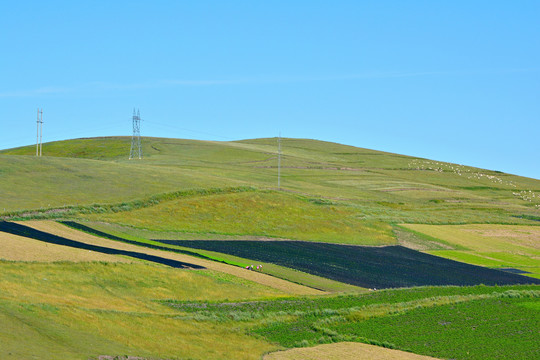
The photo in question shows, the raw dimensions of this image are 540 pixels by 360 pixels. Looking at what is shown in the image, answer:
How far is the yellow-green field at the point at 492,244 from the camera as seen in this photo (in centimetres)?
6700

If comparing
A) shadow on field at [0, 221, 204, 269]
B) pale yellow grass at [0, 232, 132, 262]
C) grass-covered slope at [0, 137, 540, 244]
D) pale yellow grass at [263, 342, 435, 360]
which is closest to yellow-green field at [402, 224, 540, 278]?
grass-covered slope at [0, 137, 540, 244]

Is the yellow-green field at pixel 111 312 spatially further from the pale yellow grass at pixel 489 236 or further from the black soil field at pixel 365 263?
the pale yellow grass at pixel 489 236

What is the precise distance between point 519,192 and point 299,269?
104717 millimetres

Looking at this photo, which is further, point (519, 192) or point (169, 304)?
point (519, 192)

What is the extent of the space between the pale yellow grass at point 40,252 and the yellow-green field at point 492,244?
37.9 meters

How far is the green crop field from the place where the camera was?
30969 mm

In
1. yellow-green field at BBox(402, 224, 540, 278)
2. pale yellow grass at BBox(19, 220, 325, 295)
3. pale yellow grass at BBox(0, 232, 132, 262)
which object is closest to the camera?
pale yellow grass at BBox(0, 232, 132, 262)

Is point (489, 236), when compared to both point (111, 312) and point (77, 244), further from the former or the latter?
point (111, 312)

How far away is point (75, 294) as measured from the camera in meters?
36.8

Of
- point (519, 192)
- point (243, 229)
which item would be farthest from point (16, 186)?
point (519, 192)

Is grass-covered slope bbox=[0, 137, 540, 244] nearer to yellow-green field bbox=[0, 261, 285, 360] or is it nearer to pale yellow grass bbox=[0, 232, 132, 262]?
pale yellow grass bbox=[0, 232, 132, 262]

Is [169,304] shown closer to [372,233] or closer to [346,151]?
[372,233]

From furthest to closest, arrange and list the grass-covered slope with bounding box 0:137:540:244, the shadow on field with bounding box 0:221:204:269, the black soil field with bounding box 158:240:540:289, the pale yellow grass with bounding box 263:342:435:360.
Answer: the grass-covered slope with bounding box 0:137:540:244
the black soil field with bounding box 158:240:540:289
the shadow on field with bounding box 0:221:204:269
the pale yellow grass with bounding box 263:342:435:360

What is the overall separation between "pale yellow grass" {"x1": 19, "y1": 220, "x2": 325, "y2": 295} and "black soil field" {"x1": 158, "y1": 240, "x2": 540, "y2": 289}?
5127 millimetres
